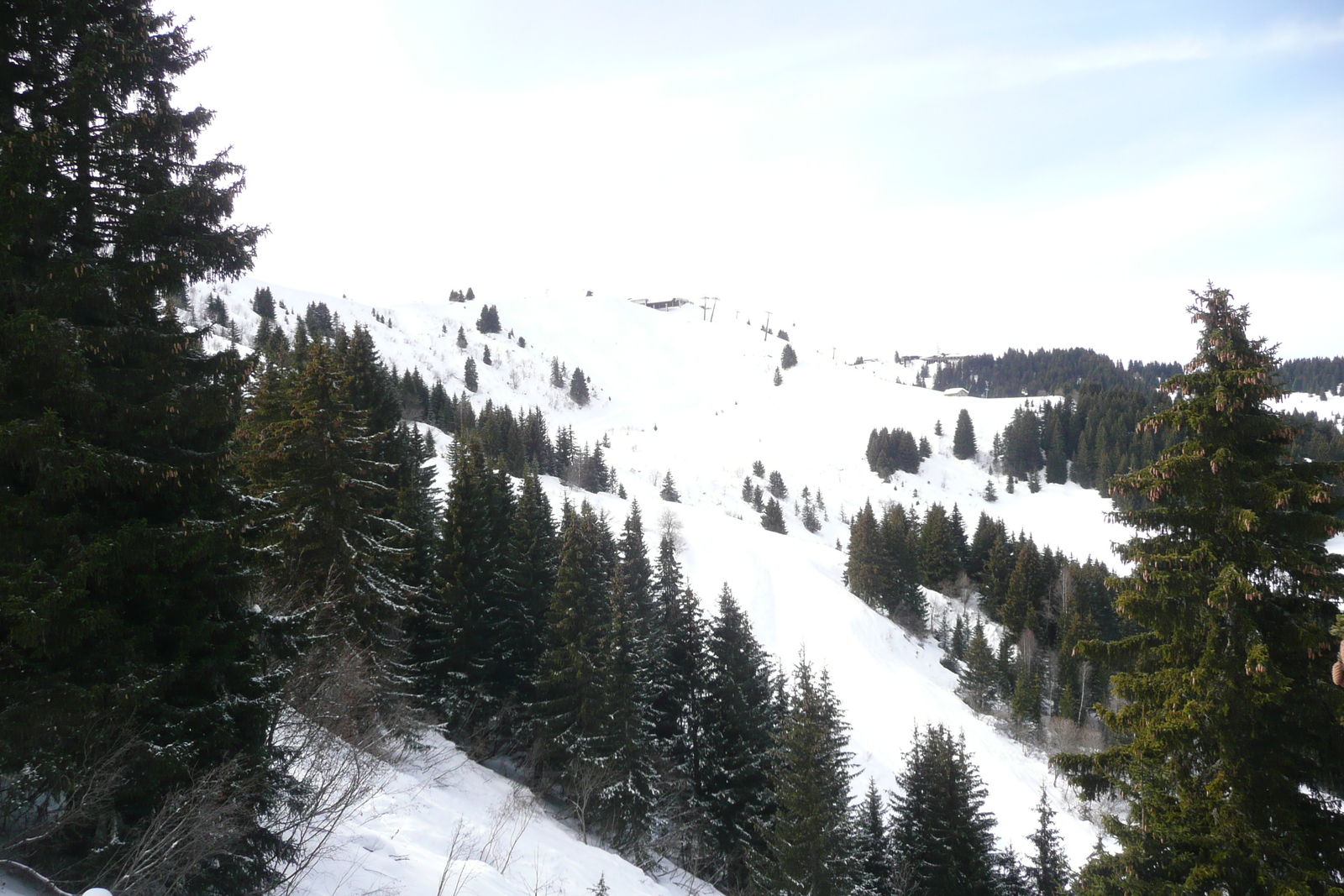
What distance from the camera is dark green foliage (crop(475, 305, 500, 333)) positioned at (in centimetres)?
15212

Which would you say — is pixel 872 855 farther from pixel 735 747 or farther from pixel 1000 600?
pixel 1000 600

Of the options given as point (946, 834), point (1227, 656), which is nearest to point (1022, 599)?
point (946, 834)

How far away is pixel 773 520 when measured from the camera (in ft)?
269

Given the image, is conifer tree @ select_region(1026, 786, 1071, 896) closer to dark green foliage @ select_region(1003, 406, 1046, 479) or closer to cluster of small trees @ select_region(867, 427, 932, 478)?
cluster of small trees @ select_region(867, 427, 932, 478)

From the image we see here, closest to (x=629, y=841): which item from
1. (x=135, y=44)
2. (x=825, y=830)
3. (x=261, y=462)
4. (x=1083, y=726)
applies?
(x=825, y=830)

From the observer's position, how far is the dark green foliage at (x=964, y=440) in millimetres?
120188

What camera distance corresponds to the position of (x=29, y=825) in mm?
6176

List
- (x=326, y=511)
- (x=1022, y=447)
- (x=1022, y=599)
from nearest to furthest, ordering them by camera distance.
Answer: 1. (x=326, y=511)
2. (x=1022, y=599)
3. (x=1022, y=447)

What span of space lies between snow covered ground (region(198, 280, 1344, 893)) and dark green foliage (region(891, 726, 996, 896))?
31.6ft

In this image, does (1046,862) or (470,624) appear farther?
(470,624)

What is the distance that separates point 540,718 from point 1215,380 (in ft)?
64.3

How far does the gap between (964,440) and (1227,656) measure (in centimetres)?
12258

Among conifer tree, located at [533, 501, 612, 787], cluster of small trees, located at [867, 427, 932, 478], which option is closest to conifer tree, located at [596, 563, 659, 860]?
conifer tree, located at [533, 501, 612, 787]

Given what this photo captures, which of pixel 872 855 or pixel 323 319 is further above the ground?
pixel 323 319
